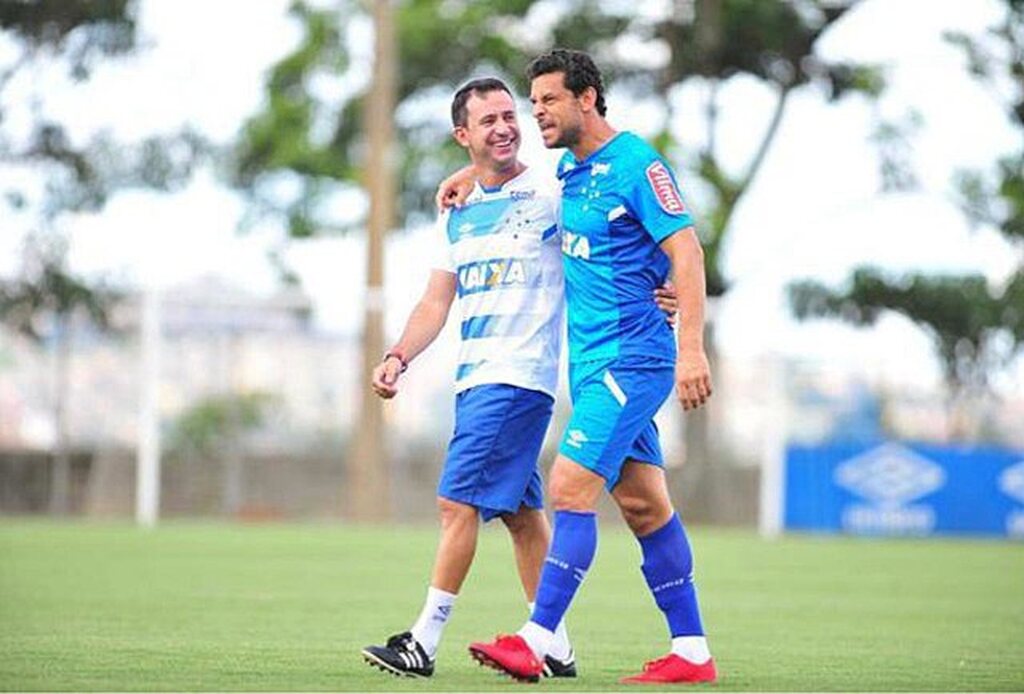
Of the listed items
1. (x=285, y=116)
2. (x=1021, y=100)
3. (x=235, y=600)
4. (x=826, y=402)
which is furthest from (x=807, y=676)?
(x=285, y=116)

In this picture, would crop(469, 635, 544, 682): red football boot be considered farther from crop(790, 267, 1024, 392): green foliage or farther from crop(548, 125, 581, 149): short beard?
crop(790, 267, 1024, 392): green foliage

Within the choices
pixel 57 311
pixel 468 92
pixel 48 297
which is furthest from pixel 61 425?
pixel 468 92

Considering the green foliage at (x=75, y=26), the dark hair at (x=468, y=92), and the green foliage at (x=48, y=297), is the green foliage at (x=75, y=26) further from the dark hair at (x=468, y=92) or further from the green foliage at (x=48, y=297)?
the dark hair at (x=468, y=92)

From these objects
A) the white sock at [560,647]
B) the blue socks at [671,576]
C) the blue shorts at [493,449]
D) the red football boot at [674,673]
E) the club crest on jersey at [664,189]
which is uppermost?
the club crest on jersey at [664,189]

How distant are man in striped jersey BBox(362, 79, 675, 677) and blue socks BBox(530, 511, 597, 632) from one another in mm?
371

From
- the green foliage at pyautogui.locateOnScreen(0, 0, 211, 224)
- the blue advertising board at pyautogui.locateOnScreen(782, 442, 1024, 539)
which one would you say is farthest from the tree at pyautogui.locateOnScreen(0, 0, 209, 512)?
the blue advertising board at pyautogui.locateOnScreen(782, 442, 1024, 539)

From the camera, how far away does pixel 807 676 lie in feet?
29.5

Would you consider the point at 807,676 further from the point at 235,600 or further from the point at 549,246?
the point at 235,600

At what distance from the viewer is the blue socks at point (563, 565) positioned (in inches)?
328

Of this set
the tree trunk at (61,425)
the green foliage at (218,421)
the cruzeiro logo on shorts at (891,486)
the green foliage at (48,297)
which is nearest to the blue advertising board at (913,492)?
the cruzeiro logo on shorts at (891,486)

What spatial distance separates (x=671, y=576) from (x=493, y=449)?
743 millimetres

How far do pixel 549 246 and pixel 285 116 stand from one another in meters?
31.7

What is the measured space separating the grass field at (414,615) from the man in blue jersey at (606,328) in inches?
12.9

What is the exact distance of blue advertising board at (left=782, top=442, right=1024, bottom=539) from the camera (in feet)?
93.4
